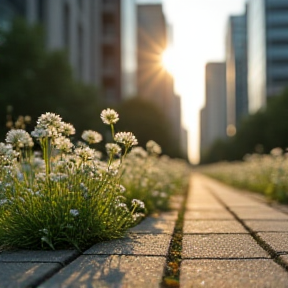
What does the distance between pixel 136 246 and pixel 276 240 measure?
40.1 inches

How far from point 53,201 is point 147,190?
2837 mm

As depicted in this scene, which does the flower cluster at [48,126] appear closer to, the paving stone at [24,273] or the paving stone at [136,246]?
the paving stone at [136,246]

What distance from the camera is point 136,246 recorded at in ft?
11.2

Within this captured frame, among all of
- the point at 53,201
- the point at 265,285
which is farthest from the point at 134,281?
the point at 53,201

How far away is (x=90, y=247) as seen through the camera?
3439mm

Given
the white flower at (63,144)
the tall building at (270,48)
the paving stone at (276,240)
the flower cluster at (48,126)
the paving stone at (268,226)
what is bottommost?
the paving stone at (268,226)

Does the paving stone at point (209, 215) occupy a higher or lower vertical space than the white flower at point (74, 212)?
lower

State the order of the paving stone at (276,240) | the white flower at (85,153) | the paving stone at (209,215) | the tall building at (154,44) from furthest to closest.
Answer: the tall building at (154,44) → the paving stone at (209,215) → the white flower at (85,153) → the paving stone at (276,240)

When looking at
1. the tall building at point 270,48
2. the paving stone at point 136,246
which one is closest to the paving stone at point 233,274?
the paving stone at point 136,246

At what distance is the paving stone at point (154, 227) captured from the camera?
4.24m

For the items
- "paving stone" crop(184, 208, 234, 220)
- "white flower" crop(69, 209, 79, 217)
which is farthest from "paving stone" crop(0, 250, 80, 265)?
"paving stone" crop(184, 208, 234, 220)

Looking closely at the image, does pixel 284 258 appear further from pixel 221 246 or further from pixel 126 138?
pixel 126 138

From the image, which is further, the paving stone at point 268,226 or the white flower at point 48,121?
the paving stone at point 268,226

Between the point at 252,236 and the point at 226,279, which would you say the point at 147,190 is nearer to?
the point at 252,236
